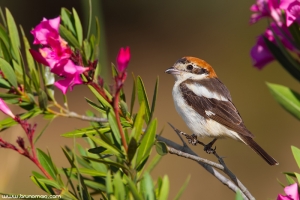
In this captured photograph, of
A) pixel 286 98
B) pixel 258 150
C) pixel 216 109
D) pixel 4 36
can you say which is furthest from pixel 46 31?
pixel 216 109

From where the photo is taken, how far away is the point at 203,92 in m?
3.84

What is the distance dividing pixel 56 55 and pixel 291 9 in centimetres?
86

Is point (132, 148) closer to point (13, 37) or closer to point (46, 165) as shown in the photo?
point (46, 165)

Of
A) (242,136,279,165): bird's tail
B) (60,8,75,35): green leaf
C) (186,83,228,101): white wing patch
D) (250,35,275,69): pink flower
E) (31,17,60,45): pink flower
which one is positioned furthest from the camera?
(186,83,228,101): white wing patch

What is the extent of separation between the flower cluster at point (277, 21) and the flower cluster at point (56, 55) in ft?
2.45

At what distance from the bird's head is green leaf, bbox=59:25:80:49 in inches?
85.8

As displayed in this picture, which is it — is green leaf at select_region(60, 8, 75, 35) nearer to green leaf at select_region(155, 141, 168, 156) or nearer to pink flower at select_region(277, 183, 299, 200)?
green leaf at select_region(155, 141, 168, 156)

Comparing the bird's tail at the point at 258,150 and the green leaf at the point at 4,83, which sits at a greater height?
the green leaf at the point at 4,83

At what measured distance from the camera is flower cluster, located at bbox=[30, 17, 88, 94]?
158cm

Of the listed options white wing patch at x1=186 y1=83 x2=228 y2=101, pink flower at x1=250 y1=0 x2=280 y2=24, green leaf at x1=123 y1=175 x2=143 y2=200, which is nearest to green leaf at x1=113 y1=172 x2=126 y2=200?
green leaf at x1=123 y1=175 x2=143 y2=200

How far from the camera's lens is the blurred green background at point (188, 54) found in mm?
8828

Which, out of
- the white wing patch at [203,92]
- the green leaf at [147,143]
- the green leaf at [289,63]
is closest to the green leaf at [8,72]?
the green leaf at [147,143]

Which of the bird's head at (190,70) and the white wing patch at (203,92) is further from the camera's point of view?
the bird's head at (190,70)

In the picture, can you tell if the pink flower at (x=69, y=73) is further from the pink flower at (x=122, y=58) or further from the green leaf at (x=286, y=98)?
the green leaf at (x=286, y=98)
